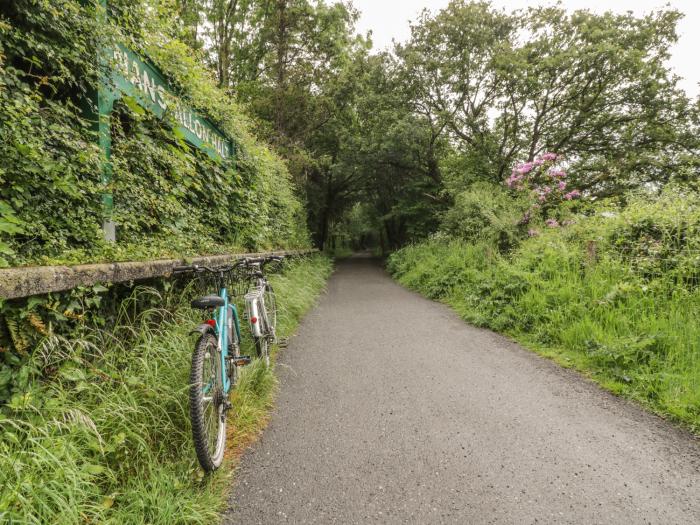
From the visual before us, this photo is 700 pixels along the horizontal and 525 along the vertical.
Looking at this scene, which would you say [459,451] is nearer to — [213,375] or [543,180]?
[213,375]

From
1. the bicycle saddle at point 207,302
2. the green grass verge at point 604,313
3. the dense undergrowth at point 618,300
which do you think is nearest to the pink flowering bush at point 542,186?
the dense undergrowth at point 618,300

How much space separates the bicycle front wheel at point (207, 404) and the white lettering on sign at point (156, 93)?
2952mm

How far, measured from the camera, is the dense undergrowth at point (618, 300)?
128 inches

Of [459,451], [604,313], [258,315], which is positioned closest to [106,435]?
[258,315]

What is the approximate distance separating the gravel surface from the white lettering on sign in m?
3.62

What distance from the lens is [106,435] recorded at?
75.9 inches

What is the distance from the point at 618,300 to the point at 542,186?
20.0ft

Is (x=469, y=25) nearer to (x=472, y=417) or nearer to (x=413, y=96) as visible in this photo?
(x=413, y=96)

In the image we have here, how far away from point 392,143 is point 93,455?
15.4 meters

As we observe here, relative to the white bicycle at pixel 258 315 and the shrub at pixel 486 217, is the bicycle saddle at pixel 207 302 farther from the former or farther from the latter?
the shrub at pixel 486 217

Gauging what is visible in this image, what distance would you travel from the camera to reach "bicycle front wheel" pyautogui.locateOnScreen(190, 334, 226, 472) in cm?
189

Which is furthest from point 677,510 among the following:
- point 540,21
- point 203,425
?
point 540,21

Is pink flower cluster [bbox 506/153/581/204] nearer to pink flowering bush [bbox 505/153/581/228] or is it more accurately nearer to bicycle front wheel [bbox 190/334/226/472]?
pink flowering bush [bbox 505/153/581/228]

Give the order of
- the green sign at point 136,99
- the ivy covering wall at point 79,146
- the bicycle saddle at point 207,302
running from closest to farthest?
the ivy covering wall at point 79,146
the bicycle saddle at point 207,302
the green sign at point 136,99
